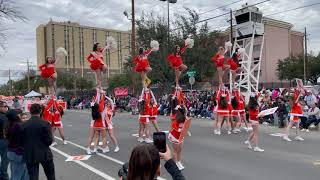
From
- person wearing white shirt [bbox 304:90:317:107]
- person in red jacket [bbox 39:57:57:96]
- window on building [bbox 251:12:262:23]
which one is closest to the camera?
person in red jacket [bbox 39:57:57:96]

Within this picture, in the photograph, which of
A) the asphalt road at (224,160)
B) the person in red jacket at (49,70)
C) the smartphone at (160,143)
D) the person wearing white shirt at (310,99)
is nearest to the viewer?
the smartphone at (160,143)

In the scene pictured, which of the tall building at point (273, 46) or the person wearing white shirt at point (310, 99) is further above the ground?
the tall building at point (273, 46)

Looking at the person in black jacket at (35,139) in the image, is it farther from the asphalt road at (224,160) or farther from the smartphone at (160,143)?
the smartphone at (160,143)

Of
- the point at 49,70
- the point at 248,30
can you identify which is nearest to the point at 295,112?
the point at 49,70

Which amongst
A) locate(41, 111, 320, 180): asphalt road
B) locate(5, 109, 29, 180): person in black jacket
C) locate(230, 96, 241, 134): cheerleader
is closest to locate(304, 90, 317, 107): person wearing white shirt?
locate(41, 111, 320, 180): asphalt road

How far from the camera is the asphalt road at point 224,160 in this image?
301 inches

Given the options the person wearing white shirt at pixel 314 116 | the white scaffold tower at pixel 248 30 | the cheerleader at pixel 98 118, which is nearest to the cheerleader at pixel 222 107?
the person wearing white shirt at pixel 314 116

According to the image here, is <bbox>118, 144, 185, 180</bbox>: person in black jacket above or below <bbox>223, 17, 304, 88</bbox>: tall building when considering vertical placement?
below

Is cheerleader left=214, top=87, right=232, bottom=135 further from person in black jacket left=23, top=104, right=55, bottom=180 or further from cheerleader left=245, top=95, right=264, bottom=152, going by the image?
person in black jacket left=23, top=104, right=55, bottom=180

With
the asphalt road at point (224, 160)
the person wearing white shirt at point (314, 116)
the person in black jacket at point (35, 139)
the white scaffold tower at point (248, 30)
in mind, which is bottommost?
the asphalt road at point (224, 160)

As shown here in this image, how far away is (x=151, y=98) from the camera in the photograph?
1227 cm

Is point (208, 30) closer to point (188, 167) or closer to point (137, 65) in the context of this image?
point (137, 65)

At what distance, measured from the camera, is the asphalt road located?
7648 mm

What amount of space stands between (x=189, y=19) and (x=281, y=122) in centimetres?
2014
